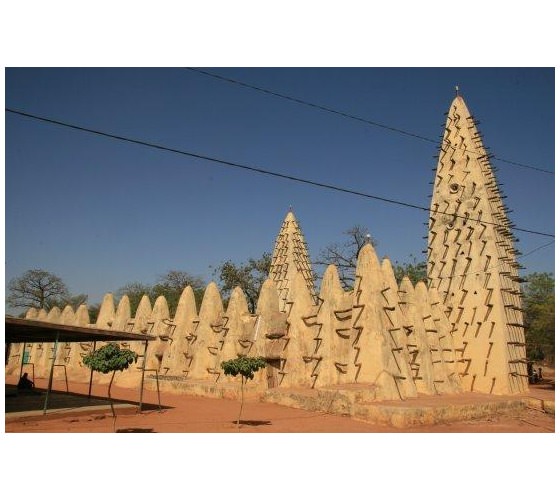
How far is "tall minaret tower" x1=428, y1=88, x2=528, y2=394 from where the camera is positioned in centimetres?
2203

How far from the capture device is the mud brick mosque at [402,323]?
731 inches

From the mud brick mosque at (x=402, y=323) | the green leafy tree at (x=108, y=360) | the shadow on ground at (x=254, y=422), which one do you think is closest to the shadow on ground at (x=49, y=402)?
the mud brick mosque at (x=402, y=323)

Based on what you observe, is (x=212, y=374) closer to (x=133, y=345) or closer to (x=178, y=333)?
(x=178, y=333)

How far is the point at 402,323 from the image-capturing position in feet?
64.8

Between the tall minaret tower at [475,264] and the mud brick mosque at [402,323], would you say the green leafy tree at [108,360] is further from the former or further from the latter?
the tall minaret tower at [475,264]

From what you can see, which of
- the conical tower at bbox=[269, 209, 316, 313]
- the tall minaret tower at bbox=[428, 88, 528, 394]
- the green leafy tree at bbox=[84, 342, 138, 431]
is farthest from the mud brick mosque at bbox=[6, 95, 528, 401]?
the conical tower at bbox=[269, 209, 316, 313]

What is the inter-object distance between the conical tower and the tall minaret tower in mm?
13667

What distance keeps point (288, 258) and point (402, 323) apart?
64.4 ft

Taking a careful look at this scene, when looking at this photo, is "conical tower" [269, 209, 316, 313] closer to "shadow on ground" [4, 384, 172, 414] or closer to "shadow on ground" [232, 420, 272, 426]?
"shadow on ground" [4, 384, 172, 414]

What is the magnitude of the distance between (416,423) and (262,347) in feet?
30.4

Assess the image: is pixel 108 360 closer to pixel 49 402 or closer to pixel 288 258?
pixel 49 402

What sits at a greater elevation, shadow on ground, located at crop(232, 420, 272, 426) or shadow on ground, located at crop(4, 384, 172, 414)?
shadow on ground, located at crop(232, 420, 272, 426)

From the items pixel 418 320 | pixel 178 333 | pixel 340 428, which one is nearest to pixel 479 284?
pixel 418 320

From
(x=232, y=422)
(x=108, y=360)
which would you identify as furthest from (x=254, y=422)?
(x=108, y=360)
